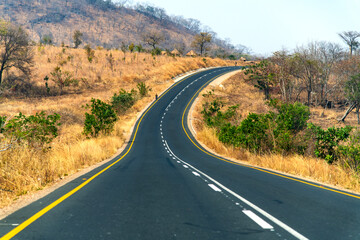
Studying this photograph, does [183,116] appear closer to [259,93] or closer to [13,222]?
[259,93]

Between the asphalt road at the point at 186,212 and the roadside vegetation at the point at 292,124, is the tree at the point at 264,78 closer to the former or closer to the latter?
the roadside vegetation at the point at 292,124

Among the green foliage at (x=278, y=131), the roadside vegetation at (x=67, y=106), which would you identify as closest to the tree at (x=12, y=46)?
the roadside vegetation at (x=67, y=106)

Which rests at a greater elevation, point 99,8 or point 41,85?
point 99,8

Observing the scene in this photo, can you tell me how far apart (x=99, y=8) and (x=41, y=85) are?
175 meters

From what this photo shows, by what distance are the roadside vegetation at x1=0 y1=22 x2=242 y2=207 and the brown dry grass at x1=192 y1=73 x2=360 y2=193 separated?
9.20 m

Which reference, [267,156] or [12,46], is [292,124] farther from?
[12,46]

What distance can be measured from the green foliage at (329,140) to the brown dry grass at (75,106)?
1154 centimetres

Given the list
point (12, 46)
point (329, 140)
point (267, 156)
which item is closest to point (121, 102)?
point (12, 46)

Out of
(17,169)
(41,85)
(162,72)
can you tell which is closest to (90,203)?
(17,169)

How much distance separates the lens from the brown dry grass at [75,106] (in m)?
7.28

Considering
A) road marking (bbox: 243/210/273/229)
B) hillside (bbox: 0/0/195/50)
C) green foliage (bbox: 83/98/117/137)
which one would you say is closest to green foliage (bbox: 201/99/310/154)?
road marking (bbox: 243/210/273/229)

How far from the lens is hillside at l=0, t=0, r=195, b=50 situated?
14912 centimetres

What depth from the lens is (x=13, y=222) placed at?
13.5 feet

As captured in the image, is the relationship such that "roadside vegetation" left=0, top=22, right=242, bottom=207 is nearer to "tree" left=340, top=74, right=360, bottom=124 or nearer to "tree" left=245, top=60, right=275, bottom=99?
"tree" left=245, top=60, right=275, bottom=99
